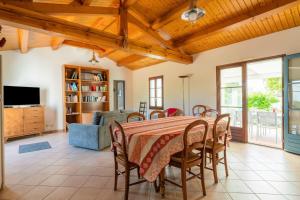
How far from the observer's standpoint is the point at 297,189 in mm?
2176

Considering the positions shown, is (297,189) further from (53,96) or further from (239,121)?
(53,96)

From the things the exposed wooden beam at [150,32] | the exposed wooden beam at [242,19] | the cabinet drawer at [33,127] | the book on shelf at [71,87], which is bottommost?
the cabinet drawer at [33,127]

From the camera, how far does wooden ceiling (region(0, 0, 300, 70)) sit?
2.90m

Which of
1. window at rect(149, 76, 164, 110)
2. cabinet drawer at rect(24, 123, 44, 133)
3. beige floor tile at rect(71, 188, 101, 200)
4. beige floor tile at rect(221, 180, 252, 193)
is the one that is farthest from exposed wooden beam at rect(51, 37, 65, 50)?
beige floor tile at rect(221, 180, 252, 193)

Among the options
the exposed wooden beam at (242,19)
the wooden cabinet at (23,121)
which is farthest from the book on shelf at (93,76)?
the exposed wooden beam at (242,19)

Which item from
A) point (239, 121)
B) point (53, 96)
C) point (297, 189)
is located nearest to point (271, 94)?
point (239, 121)

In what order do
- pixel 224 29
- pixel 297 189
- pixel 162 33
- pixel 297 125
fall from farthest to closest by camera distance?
pixel 162 33, pixel 224 29, pixel 297 125, pixel 297 189

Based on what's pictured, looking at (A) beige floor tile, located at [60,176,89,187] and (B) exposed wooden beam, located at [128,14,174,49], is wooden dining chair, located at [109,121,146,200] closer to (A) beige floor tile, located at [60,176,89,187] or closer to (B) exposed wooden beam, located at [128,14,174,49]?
(A) beige floor tile, located at [60,176,89,187]

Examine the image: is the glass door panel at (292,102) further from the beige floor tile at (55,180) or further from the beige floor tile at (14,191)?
the beige floor tile at (14,191)

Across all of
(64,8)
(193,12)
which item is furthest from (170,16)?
(64,8)

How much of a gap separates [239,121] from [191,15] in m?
3.33

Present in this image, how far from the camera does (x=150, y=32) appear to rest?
4.70 m

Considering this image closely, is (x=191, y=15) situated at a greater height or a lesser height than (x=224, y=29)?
lesser

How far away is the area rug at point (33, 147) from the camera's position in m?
3.96
